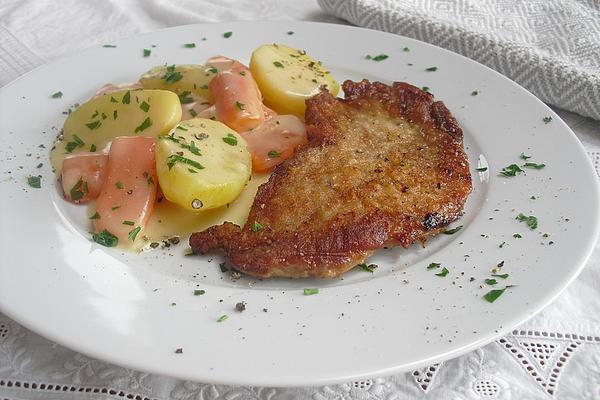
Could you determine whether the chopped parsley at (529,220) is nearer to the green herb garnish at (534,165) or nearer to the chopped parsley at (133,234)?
the green herb garnish at (534,165)

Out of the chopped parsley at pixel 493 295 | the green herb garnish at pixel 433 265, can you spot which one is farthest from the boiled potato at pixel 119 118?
the chopped parsley at pixel 493 295

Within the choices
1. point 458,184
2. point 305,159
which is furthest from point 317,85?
point 458,184

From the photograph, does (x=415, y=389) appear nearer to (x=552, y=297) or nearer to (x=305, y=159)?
(x=552, y=297)

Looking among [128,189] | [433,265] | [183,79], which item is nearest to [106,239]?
[128,189]

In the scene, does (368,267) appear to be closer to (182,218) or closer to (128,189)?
(182,218)

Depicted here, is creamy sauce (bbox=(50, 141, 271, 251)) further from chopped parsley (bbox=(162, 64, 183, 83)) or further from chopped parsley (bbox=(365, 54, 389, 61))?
chopped parsley (bbox=(365, 54, 389, 61))
